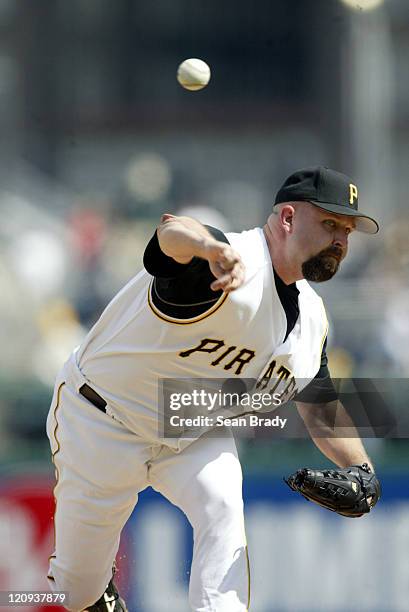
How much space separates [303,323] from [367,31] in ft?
17.5

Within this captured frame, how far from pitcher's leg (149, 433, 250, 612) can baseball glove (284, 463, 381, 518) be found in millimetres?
197

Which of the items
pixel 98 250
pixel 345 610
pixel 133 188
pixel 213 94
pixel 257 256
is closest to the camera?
pixel 257 256

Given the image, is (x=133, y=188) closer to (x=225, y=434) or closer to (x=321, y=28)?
(x=321, y=28)

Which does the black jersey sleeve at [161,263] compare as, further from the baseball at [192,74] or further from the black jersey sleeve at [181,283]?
the baseball at [192,74]

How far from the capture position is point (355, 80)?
7.74m

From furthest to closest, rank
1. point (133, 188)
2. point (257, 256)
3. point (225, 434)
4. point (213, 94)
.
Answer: point (213, 94)
point (133, 188)
point (225, 434)
point (257, 256)

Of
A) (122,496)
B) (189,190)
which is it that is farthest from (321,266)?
(189,190)

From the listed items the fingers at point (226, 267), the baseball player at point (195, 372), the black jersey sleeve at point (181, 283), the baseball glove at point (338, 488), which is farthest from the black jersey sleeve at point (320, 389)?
the fingers at point (226, 267)

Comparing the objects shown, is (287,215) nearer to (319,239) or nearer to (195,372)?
(319,239)

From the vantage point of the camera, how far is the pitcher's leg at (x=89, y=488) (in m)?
3.11

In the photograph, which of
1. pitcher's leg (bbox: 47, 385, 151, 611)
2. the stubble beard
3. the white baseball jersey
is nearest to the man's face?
the stubble beard

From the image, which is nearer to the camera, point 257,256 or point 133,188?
point 257,256

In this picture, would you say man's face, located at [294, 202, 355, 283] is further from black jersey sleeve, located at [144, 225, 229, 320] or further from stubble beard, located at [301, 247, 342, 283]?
black jersey sleeve, located at [144, 225, 229, 320]

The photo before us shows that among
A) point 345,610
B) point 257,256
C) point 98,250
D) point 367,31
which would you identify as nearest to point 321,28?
point 367,31
